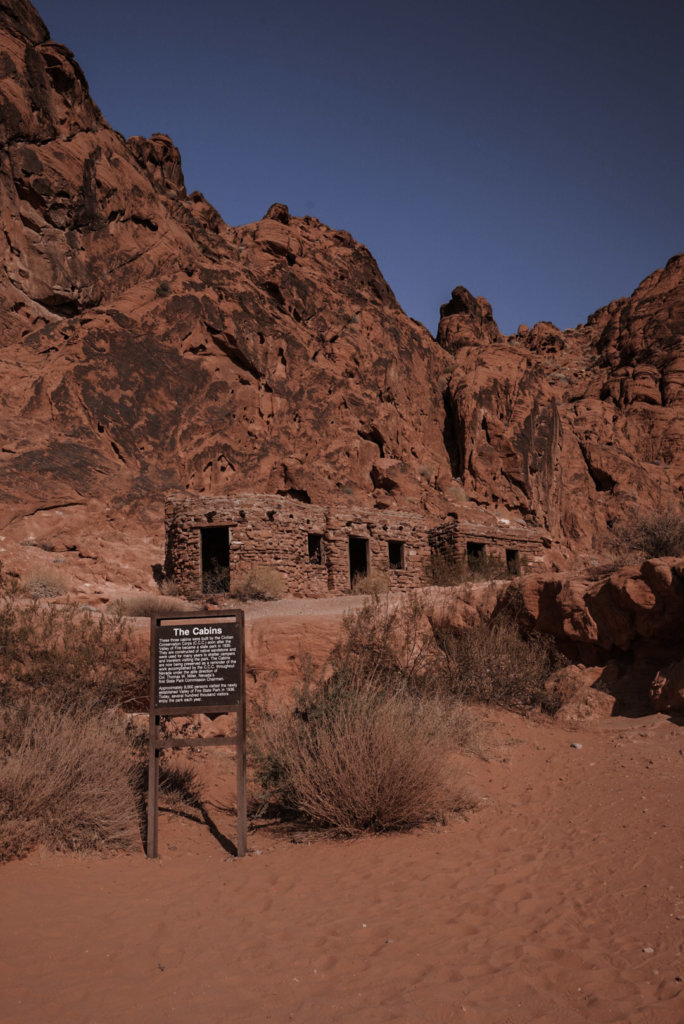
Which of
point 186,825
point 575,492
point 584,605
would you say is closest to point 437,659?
point 584,605

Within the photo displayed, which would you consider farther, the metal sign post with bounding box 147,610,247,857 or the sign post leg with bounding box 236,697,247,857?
the metal sign post with bounding box 147,610,247,857

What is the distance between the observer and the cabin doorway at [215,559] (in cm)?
1773

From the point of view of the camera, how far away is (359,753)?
590 centimetres

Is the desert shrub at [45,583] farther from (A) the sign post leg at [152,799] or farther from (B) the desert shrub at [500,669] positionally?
(A) the sign post leg at [152,799]

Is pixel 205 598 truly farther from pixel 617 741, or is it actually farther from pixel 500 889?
pixel 500 889

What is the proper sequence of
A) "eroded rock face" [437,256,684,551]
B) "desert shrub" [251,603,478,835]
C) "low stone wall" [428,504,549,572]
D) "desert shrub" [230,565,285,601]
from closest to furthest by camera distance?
"desert shrub" [251,603,478,835], "desert shrub" [230,565,285,601], "low stone wall" [428,504,549,572], "eroded rock face" [437,256,684,551]

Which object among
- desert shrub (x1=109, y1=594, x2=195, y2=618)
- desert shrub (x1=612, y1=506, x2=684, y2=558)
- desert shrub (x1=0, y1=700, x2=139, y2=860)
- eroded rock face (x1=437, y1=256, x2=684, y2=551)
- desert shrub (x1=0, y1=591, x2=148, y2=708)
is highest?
eroded rock face (x1=437, y1=256, x2=684, y2=551)

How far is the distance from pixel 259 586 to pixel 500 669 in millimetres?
8771

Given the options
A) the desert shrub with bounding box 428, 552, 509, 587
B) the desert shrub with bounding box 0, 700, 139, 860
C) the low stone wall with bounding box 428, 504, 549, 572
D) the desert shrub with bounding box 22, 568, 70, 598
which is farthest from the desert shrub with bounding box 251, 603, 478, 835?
the low stone wall with bounding box 428, 504, 549, 572

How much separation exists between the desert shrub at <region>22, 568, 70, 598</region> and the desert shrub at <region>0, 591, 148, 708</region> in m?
6.95

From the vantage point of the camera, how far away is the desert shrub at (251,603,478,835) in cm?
583

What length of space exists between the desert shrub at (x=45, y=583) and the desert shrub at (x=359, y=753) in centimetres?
898

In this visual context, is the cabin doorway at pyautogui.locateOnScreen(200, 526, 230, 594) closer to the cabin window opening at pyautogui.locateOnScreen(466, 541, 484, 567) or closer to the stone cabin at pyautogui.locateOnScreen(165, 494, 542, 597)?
the stone cabin at pyautogui.locateOnScreen(165, 494, 542, 597)

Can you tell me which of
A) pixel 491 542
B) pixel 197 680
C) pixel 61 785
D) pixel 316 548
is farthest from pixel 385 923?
pixel 491 542
